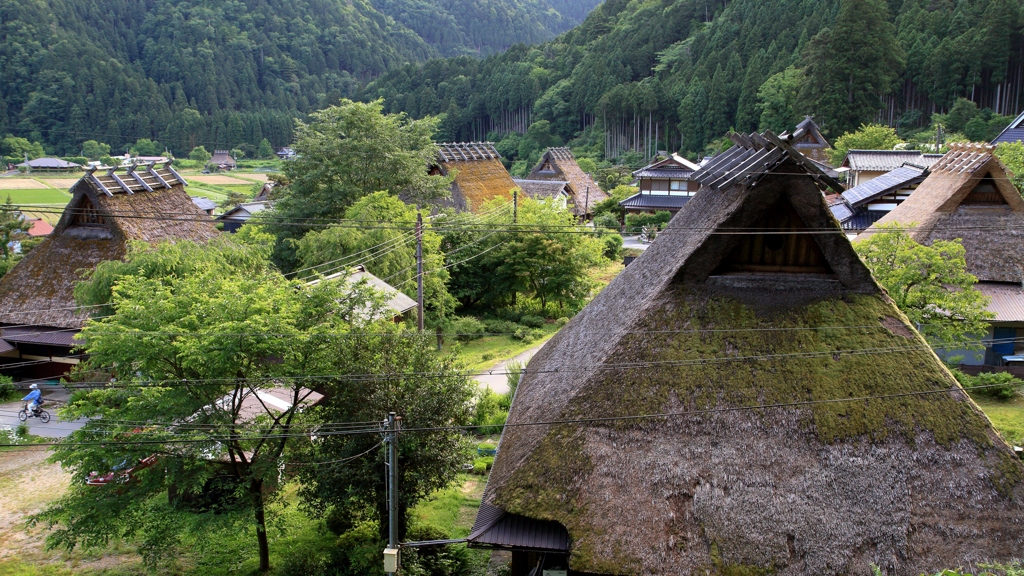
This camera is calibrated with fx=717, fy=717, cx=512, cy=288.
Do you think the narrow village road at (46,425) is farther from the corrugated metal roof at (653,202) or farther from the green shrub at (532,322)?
the corrugated metal roof at (653,202)

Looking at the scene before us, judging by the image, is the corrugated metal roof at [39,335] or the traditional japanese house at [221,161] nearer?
the corrugated metal roof at [39,335]

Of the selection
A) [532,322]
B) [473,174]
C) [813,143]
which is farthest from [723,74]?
[532,322]

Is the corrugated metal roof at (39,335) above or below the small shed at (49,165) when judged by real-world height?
below

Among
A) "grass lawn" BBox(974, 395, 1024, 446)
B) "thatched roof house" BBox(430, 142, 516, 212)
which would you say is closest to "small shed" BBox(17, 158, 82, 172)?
"thatched roof house" BBox(430, 142, 516, 212)

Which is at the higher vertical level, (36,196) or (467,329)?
(36,196)

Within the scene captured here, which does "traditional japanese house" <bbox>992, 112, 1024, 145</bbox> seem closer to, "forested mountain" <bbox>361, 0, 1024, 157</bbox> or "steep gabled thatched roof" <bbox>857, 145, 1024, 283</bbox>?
"steep gabled thatched roof" <bbox>857, 145, 1024, 283</bbox>

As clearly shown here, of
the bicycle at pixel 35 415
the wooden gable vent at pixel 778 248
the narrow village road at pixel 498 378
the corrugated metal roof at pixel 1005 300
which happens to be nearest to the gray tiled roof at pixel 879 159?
the corrugated metal roof at pixel 1005 300

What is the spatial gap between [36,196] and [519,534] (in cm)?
6450

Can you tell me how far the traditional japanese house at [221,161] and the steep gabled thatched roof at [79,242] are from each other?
2815 inches

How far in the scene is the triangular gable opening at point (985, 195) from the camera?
2203cm

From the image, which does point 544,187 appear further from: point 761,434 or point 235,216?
point 761,434

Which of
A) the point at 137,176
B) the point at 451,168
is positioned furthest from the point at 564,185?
the point at 137,176

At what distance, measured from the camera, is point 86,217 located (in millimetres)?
23281

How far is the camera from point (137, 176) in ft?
81.1
